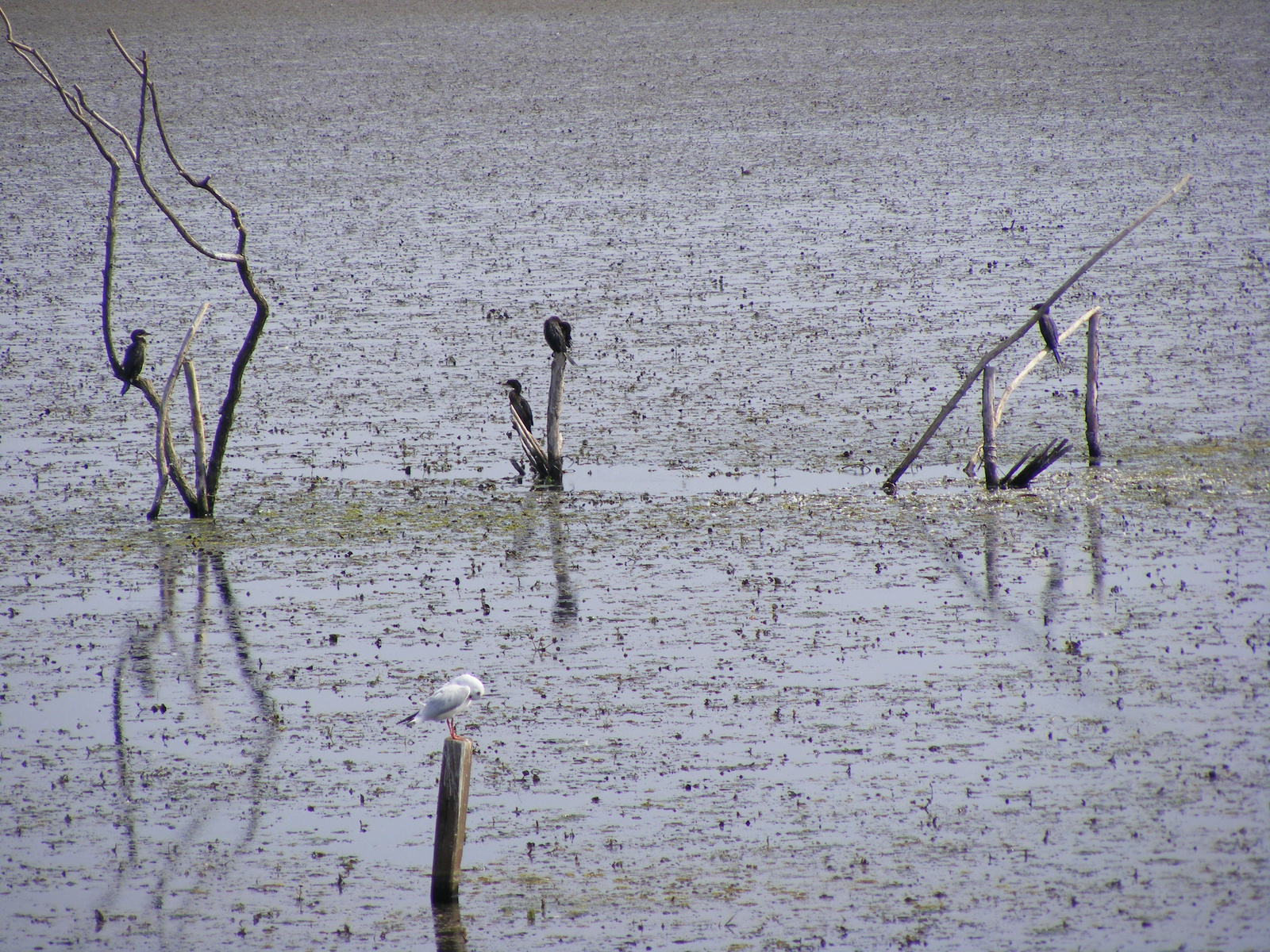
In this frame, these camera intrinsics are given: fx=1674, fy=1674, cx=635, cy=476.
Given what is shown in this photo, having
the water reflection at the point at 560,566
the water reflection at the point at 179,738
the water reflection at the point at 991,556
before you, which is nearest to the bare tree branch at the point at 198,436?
the water reflection at the point at 179,738

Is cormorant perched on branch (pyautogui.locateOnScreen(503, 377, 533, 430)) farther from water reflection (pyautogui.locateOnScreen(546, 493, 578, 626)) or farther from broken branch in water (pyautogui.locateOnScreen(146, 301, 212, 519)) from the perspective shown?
broken branch in water (pyautogui.locateOnScreen(146, 301, 212, 519))

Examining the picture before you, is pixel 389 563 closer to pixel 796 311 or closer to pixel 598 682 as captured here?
pixel 598 682

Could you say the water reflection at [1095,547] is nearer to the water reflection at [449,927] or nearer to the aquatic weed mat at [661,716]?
the aquatic weed mat at [661,716]

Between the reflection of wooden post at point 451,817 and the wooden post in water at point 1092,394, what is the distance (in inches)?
393

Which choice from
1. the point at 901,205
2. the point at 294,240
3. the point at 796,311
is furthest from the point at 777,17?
the point at 796,311

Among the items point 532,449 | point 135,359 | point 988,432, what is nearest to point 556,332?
point 532,449

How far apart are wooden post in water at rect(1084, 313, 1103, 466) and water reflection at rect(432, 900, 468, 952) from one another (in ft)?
33.3

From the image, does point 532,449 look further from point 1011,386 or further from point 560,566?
point 1011,386

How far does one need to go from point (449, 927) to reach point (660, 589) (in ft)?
18.0

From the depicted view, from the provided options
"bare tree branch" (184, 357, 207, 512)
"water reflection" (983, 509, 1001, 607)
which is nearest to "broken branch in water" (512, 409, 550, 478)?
"bare tree branch" (184, 357, 207, 512)

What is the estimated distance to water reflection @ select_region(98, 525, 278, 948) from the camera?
9461 mm

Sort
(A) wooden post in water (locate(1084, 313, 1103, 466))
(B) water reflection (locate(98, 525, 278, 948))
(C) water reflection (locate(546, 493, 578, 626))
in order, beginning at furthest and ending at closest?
(A) wooden post in water (locate(1084, 313, 1103, 466)) < (C) water reflection (locate(546, 493, 578, 626)) < (B) water reflection (locate(98, 525, 278, 948))

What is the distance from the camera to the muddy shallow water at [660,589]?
30.0 ft

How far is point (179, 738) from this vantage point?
36.6 ft
